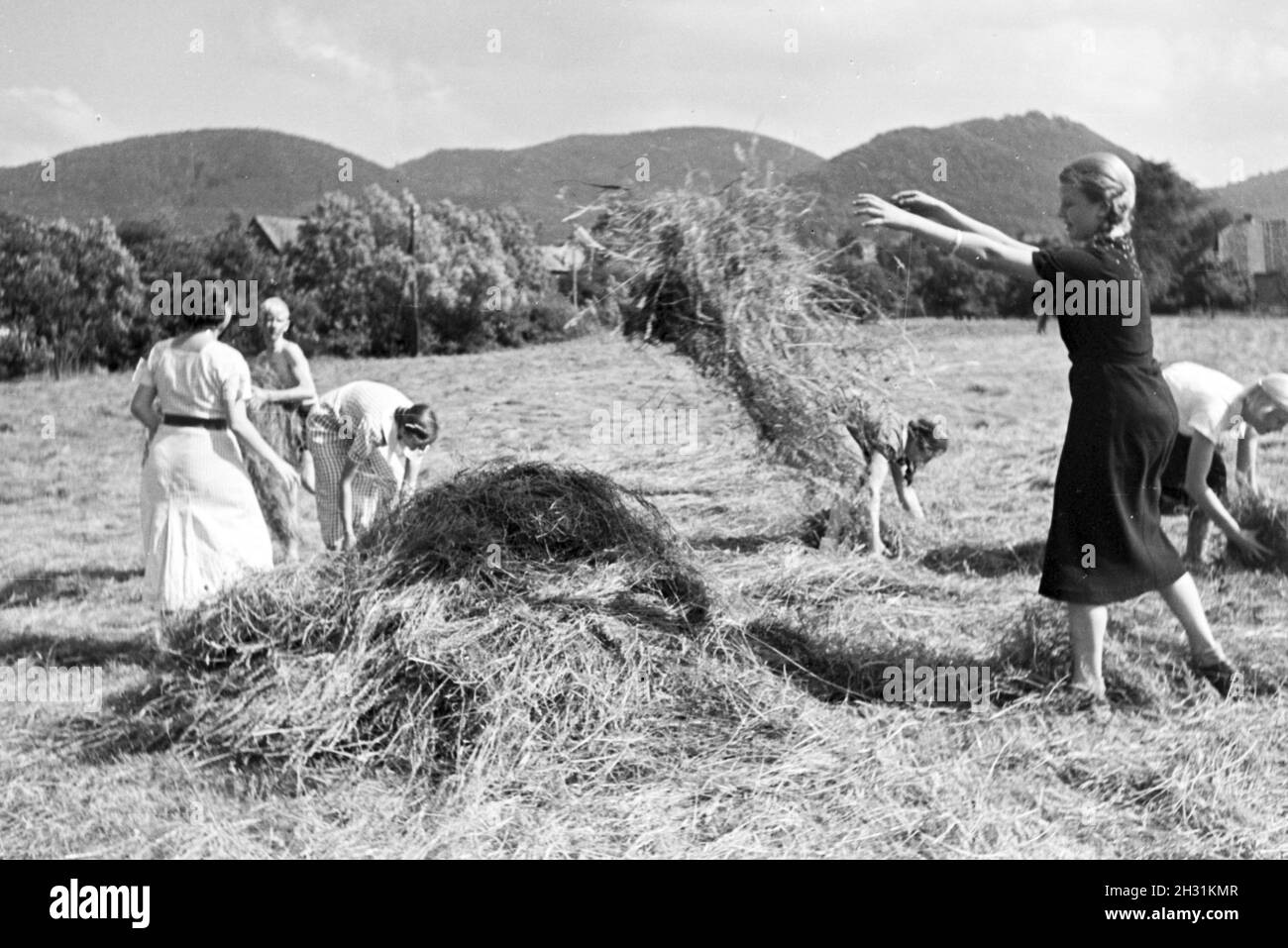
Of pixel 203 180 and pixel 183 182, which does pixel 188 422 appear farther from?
pixel 183 182

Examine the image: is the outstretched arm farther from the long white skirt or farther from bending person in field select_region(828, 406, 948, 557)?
the long white skirt

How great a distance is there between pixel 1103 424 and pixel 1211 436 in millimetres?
1591

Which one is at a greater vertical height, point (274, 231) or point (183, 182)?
point (183, 182)

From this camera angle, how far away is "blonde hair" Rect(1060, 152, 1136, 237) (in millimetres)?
3811

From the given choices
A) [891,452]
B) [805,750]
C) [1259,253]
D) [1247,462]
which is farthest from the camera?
[1259,253]

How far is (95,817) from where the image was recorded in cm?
342

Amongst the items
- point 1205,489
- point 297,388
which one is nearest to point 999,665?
point 1205,489

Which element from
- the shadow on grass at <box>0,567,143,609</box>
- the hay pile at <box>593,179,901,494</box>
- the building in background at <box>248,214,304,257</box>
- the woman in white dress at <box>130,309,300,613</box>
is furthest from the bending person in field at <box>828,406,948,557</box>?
the building in background at <box>248,214,304,257</box>

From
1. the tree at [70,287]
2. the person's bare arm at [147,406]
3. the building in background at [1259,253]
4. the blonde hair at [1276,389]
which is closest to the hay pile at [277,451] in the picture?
the person's bare arm at [147,406]

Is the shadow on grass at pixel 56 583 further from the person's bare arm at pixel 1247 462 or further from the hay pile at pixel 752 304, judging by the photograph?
the person's bare arm at pixel 1247 462

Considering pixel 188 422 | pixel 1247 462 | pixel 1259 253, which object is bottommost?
pixel 1247 462

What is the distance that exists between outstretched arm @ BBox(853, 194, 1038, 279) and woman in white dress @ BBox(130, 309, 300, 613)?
2656 millimetres

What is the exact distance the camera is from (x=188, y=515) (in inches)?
191
